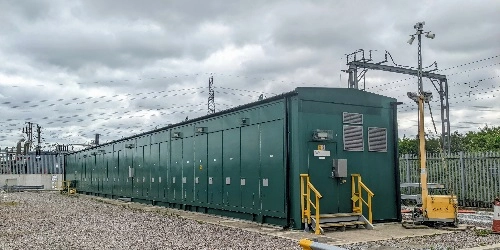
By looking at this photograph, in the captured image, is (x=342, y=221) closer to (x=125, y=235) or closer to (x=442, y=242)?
(x=442, y=242)

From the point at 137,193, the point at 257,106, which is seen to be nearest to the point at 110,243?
the point at 257,106

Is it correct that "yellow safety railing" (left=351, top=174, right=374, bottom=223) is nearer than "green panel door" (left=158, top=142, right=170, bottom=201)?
Yes

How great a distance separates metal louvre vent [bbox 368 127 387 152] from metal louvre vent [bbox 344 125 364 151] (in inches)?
13.5

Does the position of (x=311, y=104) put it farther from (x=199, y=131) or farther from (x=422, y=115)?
(x=199, y=131)

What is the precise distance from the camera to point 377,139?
563 inches

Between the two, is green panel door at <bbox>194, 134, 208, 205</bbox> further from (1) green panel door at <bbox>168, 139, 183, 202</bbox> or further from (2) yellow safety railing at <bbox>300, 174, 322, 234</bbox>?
(2) yellow safety railing at <bbox>300, 174, 322, 234</bbox>

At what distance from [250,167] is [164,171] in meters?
8.72

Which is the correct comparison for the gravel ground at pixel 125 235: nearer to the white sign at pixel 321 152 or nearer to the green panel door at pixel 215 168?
the green panel door at pixel 215 168

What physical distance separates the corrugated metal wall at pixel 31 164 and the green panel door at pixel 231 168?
41.9 meters

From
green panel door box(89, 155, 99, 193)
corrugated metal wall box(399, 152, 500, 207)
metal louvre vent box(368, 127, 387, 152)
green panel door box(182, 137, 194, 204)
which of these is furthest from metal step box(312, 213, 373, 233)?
green panel door box(89, 155, 99, 193)

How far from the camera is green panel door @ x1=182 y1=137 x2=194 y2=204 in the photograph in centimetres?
1928

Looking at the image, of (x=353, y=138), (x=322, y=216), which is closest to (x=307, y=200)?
(x=322, y=216)

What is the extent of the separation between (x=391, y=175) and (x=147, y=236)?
7.20 m

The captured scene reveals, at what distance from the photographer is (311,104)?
43.4ft
